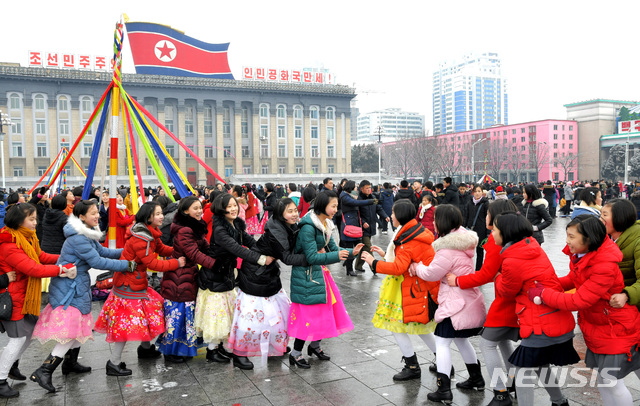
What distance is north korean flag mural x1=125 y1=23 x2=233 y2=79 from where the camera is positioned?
45250 mm

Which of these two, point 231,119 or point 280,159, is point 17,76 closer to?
point 231,119

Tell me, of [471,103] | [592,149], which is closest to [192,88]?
[592,149]

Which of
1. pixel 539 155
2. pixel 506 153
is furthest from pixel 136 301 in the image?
pixel 539 155

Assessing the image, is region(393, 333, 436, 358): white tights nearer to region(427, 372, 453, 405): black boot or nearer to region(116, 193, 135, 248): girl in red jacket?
region(427, 372, 453, 405): black boot

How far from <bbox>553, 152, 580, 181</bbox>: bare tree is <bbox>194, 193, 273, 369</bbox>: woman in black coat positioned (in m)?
71.7

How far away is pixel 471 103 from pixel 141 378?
175885 mm

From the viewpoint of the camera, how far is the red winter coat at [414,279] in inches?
169

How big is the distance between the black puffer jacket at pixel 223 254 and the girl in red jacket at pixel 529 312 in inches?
91.5

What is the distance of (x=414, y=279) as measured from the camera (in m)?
4.36

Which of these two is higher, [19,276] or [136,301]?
[19,276]

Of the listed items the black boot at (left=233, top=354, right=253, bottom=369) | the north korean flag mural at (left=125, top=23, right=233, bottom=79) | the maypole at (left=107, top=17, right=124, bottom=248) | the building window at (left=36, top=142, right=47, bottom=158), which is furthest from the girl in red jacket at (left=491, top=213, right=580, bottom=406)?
the building window at (left=36, top=142, right=47, bottom=158)

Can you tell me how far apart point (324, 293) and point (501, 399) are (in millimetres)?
1784

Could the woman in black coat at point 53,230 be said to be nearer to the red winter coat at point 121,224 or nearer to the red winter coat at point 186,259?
the red winter coat at point 121,224

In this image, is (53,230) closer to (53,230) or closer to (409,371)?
(53,230)
